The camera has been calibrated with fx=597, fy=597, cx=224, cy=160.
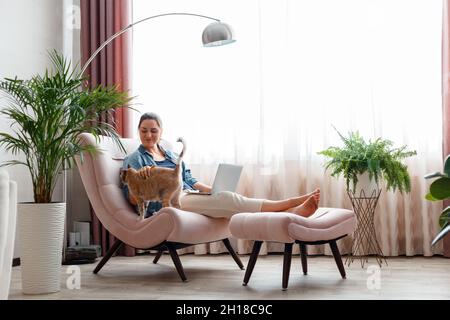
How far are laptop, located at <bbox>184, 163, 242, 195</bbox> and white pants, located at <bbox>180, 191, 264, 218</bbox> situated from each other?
0.17ft

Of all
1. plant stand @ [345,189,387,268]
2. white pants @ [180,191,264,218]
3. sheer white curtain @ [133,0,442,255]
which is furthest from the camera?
sheer white curtain @ [133,0,442,255]

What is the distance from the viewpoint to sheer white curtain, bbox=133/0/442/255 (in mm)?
4148

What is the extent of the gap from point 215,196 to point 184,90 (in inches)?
52.9

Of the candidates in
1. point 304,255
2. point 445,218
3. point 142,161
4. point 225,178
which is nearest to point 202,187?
point 225,178

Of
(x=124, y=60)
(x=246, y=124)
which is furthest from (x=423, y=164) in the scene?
(x=124, y=60)

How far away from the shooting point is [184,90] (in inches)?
177

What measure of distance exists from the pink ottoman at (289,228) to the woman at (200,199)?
113mm

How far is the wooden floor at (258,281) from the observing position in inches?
111

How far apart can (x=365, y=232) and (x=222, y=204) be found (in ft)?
3.99

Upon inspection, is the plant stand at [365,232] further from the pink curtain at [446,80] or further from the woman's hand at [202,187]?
the woman's hand at [202,187]

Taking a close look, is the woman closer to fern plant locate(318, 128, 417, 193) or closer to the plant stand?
fern plant locate(318, 128, 417, 193)

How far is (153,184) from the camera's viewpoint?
3303mm

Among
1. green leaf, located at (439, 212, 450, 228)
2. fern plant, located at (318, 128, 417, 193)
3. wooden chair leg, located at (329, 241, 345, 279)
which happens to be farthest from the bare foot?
green leaf, located at (439, 212, 450, 228)

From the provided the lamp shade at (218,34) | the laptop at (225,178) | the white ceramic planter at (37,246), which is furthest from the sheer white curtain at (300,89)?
the white ceramic planter at (37,246)
